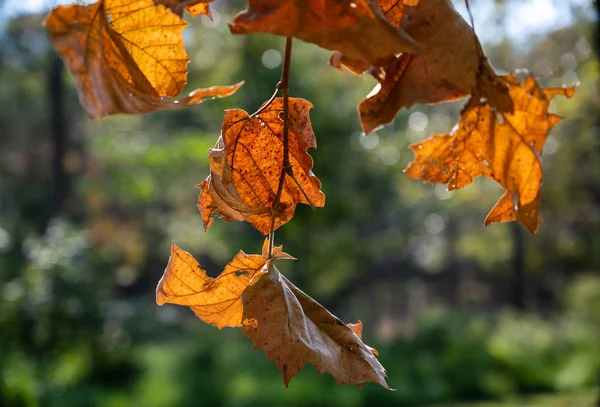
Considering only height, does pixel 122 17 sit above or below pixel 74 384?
above

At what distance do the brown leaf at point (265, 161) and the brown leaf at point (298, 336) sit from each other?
2.5 inches

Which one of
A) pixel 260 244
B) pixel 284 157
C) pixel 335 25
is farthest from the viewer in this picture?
pixel 260 244

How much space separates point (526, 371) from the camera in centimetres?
705

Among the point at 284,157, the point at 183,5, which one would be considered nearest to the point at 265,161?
the point at 284,157

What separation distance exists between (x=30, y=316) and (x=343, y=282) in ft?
14.4

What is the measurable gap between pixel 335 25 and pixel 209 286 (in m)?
0.22

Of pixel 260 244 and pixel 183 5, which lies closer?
pixel 183 5

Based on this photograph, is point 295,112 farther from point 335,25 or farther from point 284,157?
point 335,25

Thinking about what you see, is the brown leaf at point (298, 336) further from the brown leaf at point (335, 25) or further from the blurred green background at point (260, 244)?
the blurred green background at point (260, 244)

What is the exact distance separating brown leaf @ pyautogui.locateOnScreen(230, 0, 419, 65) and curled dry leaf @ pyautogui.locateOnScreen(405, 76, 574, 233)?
0.11m

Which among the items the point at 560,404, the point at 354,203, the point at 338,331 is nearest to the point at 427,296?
the point at 354,203

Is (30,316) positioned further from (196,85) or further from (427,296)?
(427,296)

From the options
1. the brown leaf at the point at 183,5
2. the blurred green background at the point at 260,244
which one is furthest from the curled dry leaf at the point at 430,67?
the blurred green background at the point at 260,244

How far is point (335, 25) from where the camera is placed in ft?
1.19
